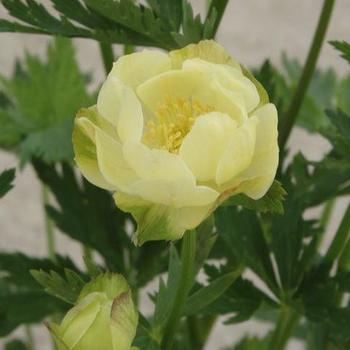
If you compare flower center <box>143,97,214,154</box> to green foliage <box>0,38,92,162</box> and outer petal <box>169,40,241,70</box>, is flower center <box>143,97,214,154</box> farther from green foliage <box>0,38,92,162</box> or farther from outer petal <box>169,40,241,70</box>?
green foliage <box>0,38,92,162</box>

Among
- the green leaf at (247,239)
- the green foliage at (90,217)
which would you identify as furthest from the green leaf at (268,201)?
the green foliage at (90,217)

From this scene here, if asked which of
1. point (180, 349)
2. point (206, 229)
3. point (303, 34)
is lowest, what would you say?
point (303, 34)

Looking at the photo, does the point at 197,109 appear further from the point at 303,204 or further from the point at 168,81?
the point at 303,204

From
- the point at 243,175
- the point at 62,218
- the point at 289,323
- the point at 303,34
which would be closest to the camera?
the point at 243,175

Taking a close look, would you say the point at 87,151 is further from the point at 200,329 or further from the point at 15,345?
the point at 15,345

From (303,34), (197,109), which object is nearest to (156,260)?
(197,109)

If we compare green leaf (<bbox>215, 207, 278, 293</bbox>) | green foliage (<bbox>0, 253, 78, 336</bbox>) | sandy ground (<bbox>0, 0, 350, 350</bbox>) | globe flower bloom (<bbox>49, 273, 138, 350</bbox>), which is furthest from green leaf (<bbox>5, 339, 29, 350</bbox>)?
sandy ground (<bbox>0, 0, 350, 350</bbox>)

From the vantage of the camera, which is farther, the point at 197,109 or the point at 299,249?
the point at 299,249
